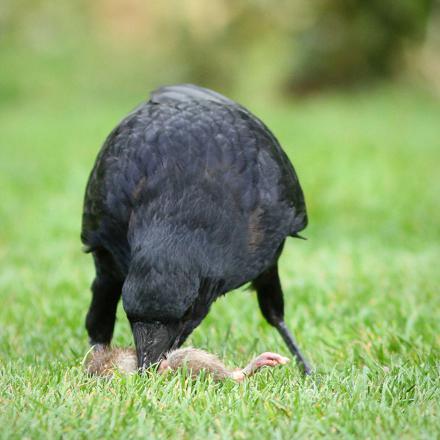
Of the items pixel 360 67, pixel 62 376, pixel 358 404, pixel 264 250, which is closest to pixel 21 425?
pixel 62 376

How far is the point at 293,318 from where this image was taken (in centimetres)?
531

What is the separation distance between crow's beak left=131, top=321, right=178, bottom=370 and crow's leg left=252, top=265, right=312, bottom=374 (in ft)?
3.45

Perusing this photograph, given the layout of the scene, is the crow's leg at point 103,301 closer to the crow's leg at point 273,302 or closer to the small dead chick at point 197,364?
the small dead chick at point 197,364

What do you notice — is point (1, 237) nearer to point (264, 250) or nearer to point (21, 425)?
point (264, 250)

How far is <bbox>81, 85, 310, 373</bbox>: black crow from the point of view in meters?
3.50

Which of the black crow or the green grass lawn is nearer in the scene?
the green grass lawn

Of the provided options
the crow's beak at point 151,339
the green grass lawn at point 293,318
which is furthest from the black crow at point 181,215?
the green grass lawn at point 293,318

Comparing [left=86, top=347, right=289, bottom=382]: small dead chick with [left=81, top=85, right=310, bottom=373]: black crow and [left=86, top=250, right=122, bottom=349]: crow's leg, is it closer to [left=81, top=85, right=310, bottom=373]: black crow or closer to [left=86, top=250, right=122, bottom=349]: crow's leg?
[left=81, top=85, right=310, bottom=373]: black crow

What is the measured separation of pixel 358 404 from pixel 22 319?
279 centimetres

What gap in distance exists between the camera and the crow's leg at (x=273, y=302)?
4.54 metres

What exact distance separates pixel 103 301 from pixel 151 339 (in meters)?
0.95

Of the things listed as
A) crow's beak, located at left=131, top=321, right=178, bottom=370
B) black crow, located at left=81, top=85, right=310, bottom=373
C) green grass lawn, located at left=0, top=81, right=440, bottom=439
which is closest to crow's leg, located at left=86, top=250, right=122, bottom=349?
black crow, located at left=81, top=85, right=310, bottom=373

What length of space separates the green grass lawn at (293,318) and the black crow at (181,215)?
300 mm

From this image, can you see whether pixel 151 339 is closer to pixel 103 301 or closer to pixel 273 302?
pixel 103 301
